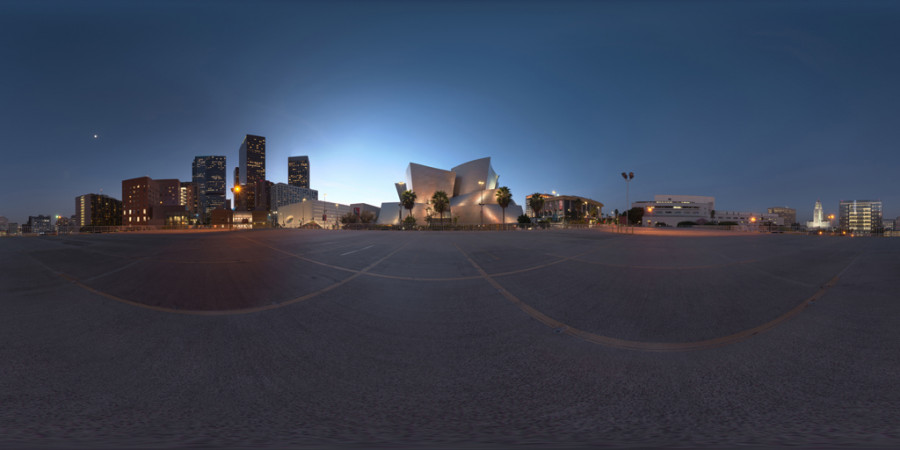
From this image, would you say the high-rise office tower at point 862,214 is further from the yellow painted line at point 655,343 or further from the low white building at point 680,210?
the yellow painted line at point 655,343

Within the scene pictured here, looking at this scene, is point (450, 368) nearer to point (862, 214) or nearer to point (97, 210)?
point (97, 210)

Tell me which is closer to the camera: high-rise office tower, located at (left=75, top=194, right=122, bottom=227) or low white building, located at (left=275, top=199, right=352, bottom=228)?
low white building, located at (left=275, top=199, right=352, bottom=228)

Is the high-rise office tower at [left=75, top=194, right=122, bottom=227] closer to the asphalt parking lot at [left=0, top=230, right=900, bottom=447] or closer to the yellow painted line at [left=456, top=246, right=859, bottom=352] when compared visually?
the asphalt parking lot at [left=0, top=230, right=900, bottom=447]

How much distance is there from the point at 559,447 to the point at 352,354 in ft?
7.69

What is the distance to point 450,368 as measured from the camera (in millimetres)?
3465

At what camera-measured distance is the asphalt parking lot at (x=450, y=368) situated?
2.71 meters

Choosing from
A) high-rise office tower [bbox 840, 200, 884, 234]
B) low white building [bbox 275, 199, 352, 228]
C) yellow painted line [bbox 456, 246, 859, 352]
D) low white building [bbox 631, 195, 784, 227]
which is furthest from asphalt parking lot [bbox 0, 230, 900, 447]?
high-rise office tower [bbox 840, 200, 884, 234]

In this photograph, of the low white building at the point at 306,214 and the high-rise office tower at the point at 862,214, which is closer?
the low white building at the point at 306,214

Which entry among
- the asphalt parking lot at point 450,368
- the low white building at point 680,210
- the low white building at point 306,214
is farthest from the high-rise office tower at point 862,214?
the low white building at point 306,214

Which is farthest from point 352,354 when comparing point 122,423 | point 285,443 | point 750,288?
point 750,288

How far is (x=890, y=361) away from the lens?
3529 mm

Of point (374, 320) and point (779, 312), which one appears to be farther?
point (779, 312)

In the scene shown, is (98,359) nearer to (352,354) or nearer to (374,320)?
(352,354)

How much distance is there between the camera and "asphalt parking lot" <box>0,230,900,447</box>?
107 inches
